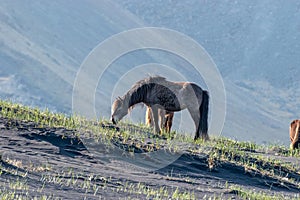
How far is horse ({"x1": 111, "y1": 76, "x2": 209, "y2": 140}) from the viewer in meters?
23.6

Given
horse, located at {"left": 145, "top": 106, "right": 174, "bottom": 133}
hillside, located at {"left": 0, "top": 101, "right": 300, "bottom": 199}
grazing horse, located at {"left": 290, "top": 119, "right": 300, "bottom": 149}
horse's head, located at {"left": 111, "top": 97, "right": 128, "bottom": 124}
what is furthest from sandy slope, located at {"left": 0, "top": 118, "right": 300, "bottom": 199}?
grazing horse, located at {"left": 290, "top": 119, "right": 300, "bottom": 149}

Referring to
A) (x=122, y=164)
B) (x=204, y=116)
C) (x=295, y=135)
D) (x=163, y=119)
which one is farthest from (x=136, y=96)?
(x=295, y=135)

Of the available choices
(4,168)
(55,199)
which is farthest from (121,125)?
(55,199)

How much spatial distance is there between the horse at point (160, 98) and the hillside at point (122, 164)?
1.88 feet

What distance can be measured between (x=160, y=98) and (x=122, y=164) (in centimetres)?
515

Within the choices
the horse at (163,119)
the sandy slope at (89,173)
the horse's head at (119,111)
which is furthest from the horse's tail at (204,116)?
the sandy slope at (89,173)

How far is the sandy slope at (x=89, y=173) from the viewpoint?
14750mm

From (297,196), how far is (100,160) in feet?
13.9

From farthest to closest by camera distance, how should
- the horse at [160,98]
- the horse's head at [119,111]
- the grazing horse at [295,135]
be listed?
the grazing horse at [295,135]
the horse's head at [119,111]
the horse at [160,98]

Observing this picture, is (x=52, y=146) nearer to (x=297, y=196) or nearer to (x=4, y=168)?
(x=4, y=168)

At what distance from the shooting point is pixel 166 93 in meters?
23.8

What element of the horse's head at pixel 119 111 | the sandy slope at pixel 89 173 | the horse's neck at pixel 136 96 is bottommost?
the sandy slope at pixel 89 173

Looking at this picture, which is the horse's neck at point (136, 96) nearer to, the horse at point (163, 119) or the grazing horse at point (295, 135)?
the horse at point (163, 119)

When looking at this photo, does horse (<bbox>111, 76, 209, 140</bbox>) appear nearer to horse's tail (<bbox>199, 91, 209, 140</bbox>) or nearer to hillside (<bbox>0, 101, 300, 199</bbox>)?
horse's tail (<bbox>199, 91, 209, 140</bbox>)
